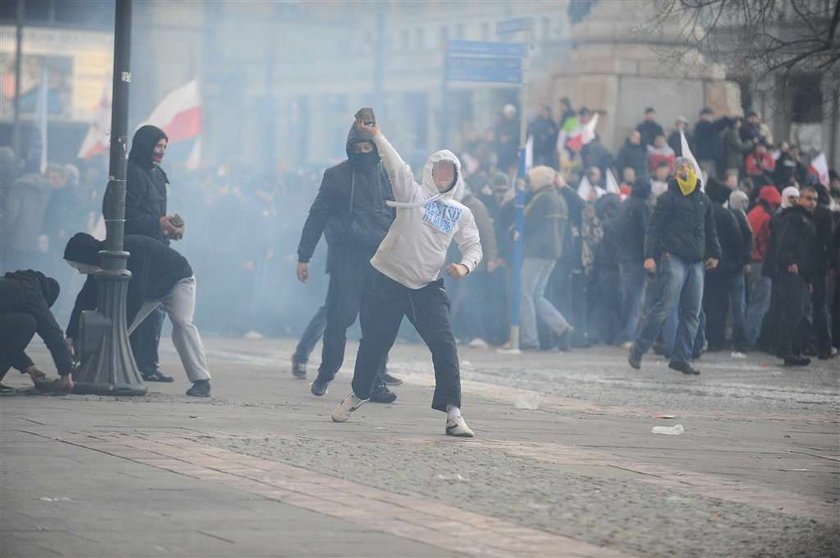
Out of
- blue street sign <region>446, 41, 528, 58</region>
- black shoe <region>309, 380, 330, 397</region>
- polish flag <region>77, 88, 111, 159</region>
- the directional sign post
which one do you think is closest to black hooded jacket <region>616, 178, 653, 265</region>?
the directional sign post

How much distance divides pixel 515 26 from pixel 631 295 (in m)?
3.29

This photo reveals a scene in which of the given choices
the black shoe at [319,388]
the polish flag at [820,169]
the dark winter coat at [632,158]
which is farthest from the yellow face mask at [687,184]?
the polish flag at [820,169]

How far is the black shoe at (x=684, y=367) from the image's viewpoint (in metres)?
16.3

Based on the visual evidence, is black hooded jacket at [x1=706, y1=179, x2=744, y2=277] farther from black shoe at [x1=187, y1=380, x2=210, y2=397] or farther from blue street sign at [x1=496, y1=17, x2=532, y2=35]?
black shoe at [x1=187, y1=380, x2=210, y2=397]

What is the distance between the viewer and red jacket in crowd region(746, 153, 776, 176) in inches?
973

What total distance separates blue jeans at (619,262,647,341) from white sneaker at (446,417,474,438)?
9.35m

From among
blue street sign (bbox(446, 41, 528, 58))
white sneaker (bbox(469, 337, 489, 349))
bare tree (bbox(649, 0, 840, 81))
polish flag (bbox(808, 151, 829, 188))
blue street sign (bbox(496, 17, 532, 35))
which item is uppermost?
bare tree (bbox(649, 0, 840, 81))

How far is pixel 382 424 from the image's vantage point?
10.9 metres

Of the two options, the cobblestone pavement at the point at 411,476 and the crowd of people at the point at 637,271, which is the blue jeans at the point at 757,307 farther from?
the cobblestone pavement at the point at 411,476

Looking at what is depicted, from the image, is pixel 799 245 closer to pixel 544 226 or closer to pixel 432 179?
pixel 544 226

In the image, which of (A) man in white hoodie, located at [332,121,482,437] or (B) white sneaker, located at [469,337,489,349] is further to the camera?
(B) white sneaker, located at [469,337,489,349]

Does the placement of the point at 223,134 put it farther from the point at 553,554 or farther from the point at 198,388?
the point at 553,554

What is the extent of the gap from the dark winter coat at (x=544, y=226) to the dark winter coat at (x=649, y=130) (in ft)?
21.8

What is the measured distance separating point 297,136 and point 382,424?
5316cm
